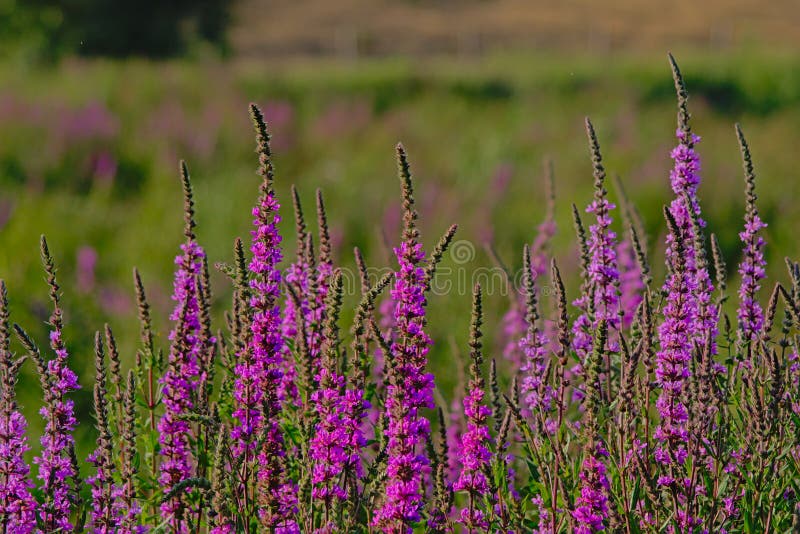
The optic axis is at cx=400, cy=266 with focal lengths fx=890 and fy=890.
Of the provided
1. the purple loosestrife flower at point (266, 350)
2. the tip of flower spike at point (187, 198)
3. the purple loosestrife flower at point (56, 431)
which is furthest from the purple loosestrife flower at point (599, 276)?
the purple loosestrife flower at point (56, 431)

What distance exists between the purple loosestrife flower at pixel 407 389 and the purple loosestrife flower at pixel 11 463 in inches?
45.0

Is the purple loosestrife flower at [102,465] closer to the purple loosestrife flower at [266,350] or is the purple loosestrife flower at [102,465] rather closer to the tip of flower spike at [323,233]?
the purple loosestrife flower at [266,350]

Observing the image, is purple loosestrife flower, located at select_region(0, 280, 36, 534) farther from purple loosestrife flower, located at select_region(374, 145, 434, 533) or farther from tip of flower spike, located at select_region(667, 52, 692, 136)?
tip of flower spike, located at select_region(667, 52, 692, 136)

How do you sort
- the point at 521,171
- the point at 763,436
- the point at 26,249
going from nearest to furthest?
the point at 763,436 < the point at 26,249 < the point at 521,171

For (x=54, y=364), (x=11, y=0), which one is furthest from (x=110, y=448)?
(x=11, y=0)

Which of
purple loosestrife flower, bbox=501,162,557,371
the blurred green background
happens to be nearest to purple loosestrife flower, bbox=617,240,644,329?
purple loosestrife flower, bbox=501,162,557,371

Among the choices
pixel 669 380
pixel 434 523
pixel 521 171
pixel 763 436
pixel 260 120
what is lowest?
pixel 434 523

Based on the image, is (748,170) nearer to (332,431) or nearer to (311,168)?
(332,431)

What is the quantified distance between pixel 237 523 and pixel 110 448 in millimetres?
517

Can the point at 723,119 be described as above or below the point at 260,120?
above

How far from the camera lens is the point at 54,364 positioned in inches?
114

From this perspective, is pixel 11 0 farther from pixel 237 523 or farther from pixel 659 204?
pixel 237 523

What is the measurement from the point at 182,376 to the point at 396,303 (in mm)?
1143

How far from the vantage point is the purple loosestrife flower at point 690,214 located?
326 centimetres
